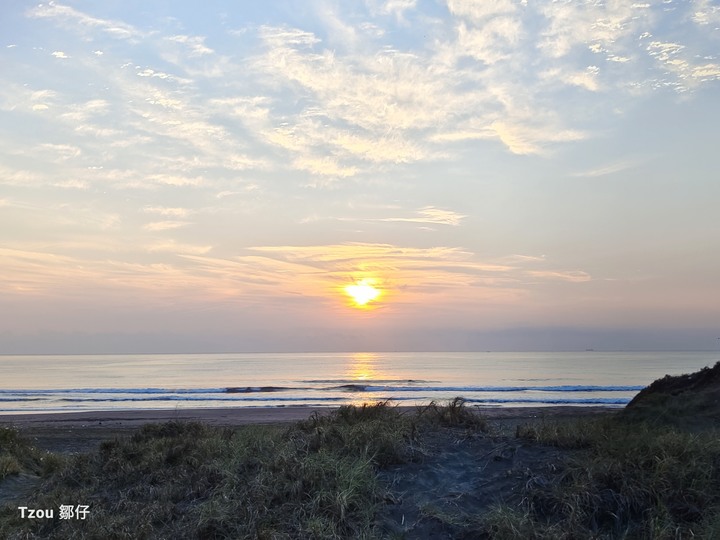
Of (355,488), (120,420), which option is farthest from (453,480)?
(120,420)

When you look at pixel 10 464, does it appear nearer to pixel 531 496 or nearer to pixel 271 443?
pixel 271 443

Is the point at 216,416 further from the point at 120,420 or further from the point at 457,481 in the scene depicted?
the point at 457,481

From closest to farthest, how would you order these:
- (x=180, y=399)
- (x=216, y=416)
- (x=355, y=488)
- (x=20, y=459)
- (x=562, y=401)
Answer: (x=355, y=488)
(x=20, y=459)
(x=216, y=416)
(x=562, y=401)
(x=180, y=399)

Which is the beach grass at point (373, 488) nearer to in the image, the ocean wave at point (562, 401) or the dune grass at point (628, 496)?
the dune grass at point (628, 496)

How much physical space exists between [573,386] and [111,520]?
50229 mm

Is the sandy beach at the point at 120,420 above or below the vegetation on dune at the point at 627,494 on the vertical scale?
below

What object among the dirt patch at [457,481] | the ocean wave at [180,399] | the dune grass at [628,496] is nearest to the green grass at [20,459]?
the dirt patch at [457,481]

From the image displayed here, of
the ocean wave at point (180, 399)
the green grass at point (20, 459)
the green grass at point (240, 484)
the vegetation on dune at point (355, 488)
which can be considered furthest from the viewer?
the ocean wave at point (180, 399)

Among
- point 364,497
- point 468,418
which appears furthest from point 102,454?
point 468,418

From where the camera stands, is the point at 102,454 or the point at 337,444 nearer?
the point at 337,444

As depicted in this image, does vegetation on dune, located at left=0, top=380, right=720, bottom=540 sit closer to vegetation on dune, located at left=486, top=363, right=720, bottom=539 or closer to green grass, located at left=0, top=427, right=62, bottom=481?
vegetation on dune, located at left=486, top=363, right=720, bottom=539

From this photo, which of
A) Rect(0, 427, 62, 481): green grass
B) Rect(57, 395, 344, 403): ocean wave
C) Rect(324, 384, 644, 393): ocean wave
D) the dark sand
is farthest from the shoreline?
Rect(324, 384, 644, 393): ocean wave

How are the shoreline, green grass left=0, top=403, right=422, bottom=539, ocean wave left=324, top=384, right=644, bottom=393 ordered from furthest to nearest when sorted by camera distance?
ocean wave left=324, top=384, right=644, bottom=393 → the shoreline → green grass left=0, top=403, right=422, bottom=539

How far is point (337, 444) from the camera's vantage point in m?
7.96
